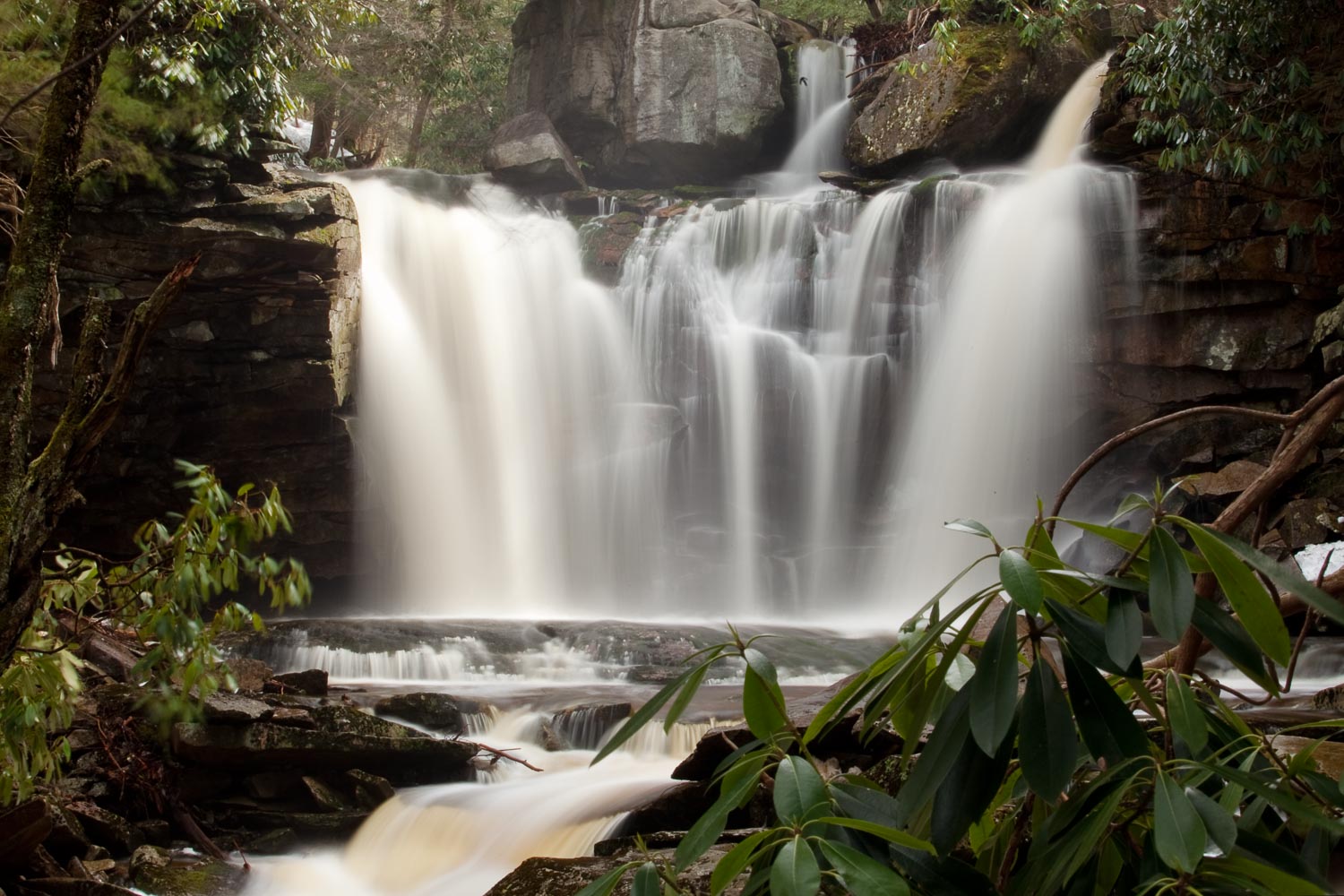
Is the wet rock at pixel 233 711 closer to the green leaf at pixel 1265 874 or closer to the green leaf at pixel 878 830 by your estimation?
the green leaf at pixel 878 830

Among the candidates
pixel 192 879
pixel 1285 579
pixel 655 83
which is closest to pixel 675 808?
pixel 192 879

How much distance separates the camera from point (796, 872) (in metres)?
1.16

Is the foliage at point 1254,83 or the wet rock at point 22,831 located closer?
the wet rock at point 22,831

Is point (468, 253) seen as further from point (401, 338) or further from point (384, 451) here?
point (384, 451)

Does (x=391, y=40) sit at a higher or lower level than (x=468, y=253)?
higher

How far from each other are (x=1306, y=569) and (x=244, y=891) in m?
9.92

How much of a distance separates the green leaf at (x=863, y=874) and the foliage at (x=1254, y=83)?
11582mm

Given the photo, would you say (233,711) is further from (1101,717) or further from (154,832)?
(1101,717)

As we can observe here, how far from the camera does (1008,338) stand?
554 inches

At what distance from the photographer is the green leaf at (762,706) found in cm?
146

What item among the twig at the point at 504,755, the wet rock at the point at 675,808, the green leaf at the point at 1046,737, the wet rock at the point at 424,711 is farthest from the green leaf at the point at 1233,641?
the wet rock at the point at 424,711

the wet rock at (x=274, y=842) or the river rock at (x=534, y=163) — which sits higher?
the river rock at (x=534, y=163)

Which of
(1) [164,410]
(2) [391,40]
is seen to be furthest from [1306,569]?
(2) [391,40]

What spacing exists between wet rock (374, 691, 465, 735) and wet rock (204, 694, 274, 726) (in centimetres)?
100
